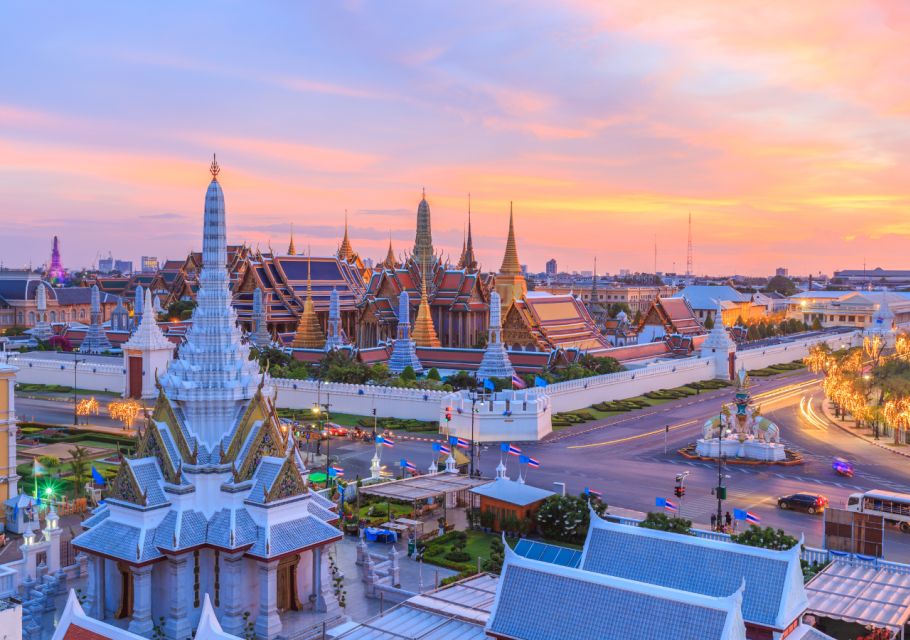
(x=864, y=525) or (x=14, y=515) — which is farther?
(x=14, y=515)

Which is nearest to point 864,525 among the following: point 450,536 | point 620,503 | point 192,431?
point 620,503

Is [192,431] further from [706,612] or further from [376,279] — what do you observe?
[376,279]

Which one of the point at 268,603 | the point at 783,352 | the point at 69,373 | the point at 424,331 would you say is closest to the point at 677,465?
the point at 268,603

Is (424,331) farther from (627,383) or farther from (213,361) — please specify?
(213,361)

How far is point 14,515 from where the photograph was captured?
102 feet

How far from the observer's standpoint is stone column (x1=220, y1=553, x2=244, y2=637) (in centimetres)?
2205

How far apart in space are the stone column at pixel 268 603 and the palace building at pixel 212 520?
27mm

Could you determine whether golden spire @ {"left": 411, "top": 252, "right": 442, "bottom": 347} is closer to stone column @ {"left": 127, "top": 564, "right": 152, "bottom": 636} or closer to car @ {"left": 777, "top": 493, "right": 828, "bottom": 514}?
car @ {"left": 777, "top": 493, "right": 828, "bottom": 514}

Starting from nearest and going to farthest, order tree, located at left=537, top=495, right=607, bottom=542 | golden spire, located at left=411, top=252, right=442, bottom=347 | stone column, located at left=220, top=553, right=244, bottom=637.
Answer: stone column, located at left=220, top=553, right=244, bottom=637 < tree, located at left=537, top=495, right=607, bottom=542 < golden spire, located at left=411, top=252, right=442, bottom=347

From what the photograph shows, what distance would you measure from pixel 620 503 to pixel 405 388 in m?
23.5

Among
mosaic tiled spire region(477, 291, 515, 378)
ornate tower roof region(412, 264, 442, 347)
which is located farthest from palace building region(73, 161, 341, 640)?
ornate tower roof region(412, 264, 442, 347)

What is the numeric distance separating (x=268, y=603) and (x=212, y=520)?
8.47ft

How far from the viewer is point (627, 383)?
6456cm

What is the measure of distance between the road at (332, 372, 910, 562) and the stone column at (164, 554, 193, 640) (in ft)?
56.8
